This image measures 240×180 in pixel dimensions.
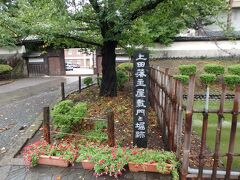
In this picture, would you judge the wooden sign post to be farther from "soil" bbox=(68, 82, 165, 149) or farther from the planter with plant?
the planter with plant

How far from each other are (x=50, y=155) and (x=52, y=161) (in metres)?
0.11

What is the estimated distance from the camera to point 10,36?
627 cm

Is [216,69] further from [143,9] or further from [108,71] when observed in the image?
[143,9]

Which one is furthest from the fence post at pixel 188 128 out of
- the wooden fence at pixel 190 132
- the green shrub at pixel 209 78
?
the green shrub at pixel 209 78

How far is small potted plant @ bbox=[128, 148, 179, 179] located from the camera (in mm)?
3371

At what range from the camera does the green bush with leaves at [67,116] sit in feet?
15.5

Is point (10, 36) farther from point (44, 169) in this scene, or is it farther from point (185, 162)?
point (185, 162)

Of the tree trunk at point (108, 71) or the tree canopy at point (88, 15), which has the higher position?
the tree canopy at point (88, 15)

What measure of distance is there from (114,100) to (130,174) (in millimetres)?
4245

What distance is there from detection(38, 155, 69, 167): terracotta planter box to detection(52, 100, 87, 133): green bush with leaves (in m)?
0.99

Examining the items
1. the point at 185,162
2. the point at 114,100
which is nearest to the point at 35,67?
the point at 114,100

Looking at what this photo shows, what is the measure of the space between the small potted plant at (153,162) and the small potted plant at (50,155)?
1020 mm

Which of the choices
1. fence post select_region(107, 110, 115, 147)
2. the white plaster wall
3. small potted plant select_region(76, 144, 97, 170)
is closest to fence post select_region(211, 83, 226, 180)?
fence post select_region(107, 110, 115, 147)

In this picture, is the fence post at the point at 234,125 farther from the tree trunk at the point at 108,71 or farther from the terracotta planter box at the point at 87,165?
the tree trunk at the point at 108,71
